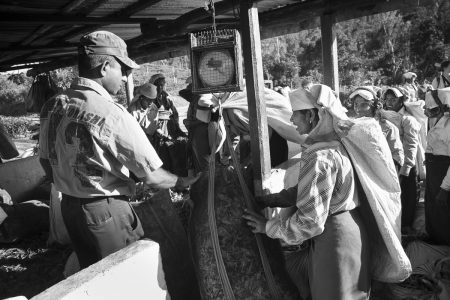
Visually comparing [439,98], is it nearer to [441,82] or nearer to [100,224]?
[441,82]

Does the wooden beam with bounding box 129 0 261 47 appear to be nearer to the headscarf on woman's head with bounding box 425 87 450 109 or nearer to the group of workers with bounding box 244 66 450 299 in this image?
the group of workers with bounding box 244 66 450 299

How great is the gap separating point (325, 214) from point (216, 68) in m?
0.99

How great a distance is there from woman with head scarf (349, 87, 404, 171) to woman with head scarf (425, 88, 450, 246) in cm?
26

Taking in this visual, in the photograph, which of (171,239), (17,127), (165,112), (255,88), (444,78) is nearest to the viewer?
(255,88)

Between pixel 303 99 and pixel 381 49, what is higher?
pixel 381 49

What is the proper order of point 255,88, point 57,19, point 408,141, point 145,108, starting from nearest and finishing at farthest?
point 255,88, point 57,19, point 408,141, point 145,108

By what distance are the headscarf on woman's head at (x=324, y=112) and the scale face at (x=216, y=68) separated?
406 millimetres

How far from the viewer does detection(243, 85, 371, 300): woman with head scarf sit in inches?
76.8

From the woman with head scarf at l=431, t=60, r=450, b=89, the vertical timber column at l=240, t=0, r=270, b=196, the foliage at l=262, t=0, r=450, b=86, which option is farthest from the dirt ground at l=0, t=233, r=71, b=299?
the foliage at l=262, t=0, r=450, b=86

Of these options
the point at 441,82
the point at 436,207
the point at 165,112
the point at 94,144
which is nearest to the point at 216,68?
the point at 94,144

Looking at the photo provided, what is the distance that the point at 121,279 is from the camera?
1904mm

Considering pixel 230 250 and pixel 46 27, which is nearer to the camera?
pixel 230 250

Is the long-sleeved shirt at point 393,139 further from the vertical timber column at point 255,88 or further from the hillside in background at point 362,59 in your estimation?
the hillside in background at point 362,59

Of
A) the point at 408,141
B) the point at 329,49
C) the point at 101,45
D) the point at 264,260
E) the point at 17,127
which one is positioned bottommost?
the point at 264,260
